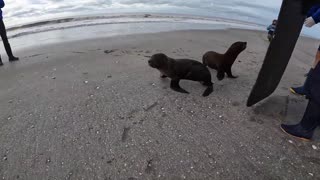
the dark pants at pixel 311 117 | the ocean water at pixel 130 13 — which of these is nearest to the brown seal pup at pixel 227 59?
the dark pants at pixel 311 117

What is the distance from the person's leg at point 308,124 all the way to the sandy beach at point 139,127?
0.11m

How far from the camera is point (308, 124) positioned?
3979mm

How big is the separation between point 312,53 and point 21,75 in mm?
7886

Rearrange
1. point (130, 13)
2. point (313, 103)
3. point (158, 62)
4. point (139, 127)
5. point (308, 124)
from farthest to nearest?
1. point (130, 13)
2. point (158, 62)
3. point (139, 127)
4. point (308, 124)
5. point (313, 103)

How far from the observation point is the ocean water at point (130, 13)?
38.1ft

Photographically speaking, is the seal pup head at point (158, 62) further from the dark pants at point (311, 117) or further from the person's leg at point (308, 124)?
the dark pants at point (311, 117)

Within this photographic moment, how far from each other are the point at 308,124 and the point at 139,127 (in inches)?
86.9

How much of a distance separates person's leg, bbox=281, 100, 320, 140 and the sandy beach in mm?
109

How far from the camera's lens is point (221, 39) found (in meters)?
9.91

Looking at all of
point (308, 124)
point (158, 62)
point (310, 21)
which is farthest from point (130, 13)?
point (308, 124)

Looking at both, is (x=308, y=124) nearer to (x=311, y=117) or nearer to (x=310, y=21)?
(x=311, y=117)

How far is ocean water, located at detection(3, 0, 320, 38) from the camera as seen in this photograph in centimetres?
1162

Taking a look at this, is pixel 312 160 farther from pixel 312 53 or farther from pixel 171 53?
pixel 312 53

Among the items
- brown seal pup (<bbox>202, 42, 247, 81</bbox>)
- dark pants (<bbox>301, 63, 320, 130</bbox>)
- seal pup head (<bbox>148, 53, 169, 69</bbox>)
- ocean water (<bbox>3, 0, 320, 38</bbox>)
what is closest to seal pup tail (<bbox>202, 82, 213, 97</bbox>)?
brown seal pup (<bbox>202, 42, 247, 81</bbox>)
